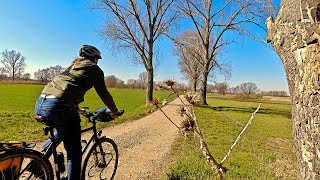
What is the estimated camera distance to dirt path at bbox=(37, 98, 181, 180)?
18.5 feet

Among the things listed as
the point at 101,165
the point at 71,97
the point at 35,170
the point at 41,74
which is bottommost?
the point at 101,165

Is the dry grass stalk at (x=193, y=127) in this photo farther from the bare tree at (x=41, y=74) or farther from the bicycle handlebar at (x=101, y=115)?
the bare tree at (x=41, y=74)

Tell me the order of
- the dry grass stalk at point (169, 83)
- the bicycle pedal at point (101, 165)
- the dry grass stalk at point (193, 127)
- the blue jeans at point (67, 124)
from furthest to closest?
1. the bicycle pedal at point (101, 165)
2. the blue jeans at point (67, 124)
3. the dry grass stalk at point (169, 83)
4. the dry grass stalk at point (193, 127)

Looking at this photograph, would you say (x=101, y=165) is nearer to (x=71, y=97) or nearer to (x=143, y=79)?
(x=71, y=97)

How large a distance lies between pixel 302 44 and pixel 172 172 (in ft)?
14.3

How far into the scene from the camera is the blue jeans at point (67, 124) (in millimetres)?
3285

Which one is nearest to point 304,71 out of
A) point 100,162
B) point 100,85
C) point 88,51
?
point 100,85

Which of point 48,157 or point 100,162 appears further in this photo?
point 100,162

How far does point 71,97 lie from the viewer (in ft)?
11.1

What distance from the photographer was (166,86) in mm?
2025

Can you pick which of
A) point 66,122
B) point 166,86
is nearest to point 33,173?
point 66,122

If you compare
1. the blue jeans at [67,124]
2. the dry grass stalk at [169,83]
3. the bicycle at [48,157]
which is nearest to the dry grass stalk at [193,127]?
the dry grass stalk at [169,83]

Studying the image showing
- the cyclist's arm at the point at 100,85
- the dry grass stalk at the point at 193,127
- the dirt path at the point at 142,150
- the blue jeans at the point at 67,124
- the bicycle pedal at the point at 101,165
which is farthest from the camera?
the dirt path at the point at 142,150

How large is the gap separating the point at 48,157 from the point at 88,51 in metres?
1.55
